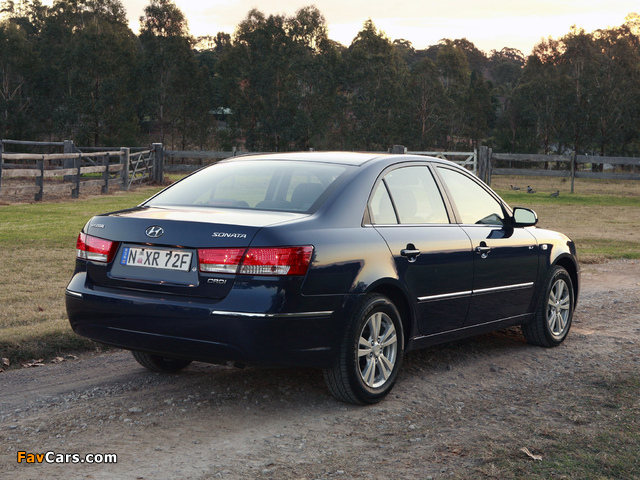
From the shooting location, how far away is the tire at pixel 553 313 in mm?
6996

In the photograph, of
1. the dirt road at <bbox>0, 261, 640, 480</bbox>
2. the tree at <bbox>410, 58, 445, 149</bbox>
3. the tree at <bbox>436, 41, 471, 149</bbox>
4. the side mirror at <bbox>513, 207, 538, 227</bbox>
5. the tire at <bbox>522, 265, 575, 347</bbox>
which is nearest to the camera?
the dirt road at <bbox>0, 261, 640, 480</bbox>

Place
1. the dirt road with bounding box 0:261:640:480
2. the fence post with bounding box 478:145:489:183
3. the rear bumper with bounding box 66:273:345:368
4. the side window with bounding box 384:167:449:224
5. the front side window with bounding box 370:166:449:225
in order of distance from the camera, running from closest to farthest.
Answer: the dirt road with bounding box 0:261:640:480
the rear bumper with bounding box 66:273:345:368
the front side window with bounding box 370:166:449:225
the side window with bounding box 384:167:449:224
the fence post with bounding box 478:145:489:183

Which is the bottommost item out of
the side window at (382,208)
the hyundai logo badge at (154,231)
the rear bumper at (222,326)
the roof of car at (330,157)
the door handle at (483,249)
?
the rear bumper at (222,326)

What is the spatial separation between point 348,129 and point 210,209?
212 feet

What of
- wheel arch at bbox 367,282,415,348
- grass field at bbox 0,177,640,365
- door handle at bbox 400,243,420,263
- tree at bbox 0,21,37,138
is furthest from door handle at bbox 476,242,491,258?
tree at bbox 0,21,37,138

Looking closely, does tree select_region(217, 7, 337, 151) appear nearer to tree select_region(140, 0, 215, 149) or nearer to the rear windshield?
tree select_region(140, 0, 215, 149)

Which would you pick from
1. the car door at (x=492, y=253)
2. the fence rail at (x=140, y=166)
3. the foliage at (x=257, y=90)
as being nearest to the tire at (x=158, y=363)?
the car door at (x=492, y=253)

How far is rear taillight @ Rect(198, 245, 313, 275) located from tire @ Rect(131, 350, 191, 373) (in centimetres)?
152

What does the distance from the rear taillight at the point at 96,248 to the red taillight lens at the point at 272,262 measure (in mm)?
920

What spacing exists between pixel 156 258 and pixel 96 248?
1.60 feet

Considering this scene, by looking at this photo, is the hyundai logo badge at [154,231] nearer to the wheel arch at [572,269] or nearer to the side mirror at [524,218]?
the side mirror at [524,218]

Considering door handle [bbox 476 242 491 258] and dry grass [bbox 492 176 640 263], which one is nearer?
door handle [bbox 476 242 491 258]

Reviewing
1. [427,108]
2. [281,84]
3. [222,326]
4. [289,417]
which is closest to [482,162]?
[289,417]

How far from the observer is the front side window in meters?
5.47
